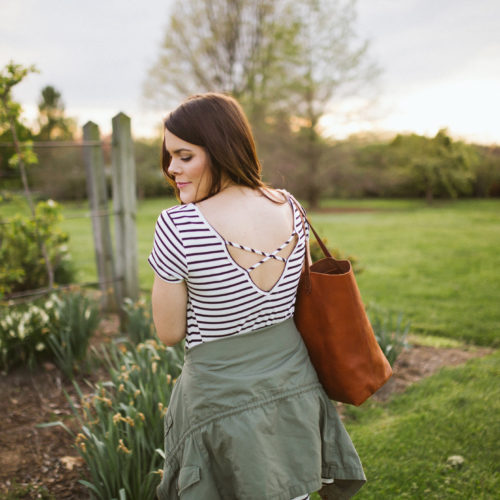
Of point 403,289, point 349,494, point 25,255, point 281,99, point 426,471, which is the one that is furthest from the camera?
point 281,99

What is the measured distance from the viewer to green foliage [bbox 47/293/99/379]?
10.2ft

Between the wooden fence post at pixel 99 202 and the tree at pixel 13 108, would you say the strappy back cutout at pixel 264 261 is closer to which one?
the tree at pixel 13 108

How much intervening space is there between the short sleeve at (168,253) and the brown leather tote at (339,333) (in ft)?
1.44

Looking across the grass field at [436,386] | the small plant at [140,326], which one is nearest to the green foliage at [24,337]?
the small plant at [140,326]

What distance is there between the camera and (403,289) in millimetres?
6152

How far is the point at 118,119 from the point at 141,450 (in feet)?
9.24

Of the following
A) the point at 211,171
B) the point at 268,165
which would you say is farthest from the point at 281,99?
the point at 211,171

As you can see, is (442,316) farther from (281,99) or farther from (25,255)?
(281,99)

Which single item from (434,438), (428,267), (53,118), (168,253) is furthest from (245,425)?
(53,118)

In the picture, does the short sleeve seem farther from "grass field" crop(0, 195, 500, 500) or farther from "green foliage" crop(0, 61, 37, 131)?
"green foliage" crop(0, 61, 37, 131)

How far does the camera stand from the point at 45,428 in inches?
102

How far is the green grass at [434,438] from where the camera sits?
217 cm

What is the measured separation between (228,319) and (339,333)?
373 millimetres

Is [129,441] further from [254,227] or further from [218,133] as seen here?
[218,133]
